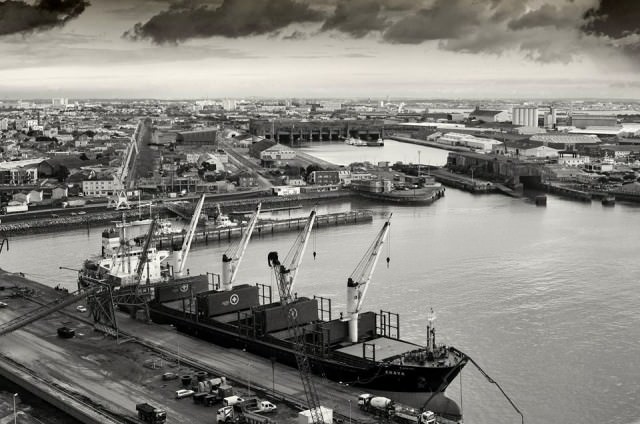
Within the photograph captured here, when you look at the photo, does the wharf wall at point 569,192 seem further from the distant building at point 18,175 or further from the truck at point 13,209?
the distant building at point 18,175

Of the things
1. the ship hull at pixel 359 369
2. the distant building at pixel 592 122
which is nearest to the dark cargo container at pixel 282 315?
the ship hull at pixel 359 369

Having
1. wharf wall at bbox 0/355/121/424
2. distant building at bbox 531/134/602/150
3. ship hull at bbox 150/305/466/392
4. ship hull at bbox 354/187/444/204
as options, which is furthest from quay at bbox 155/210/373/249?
distant building at bbox 531/134/602/150

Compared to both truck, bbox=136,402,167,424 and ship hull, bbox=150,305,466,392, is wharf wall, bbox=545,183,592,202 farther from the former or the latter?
truck, bbox=136,402,167,424

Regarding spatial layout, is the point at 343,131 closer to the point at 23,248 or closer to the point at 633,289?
A: the point at 23,248

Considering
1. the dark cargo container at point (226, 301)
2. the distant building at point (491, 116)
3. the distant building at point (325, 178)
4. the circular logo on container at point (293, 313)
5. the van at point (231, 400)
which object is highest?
the distant building at point (491, 116)

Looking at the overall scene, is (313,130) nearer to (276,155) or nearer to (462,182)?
(276,155)

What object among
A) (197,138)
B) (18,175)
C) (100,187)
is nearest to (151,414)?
(100,187)

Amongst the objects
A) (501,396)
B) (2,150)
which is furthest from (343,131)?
(501,396)

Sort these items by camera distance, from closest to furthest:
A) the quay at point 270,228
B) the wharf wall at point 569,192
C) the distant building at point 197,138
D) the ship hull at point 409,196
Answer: the quay at point 270,228 < the ship hull at point 409,196 < the wharf wall at point 569,192 < the distant building at point 197,138
